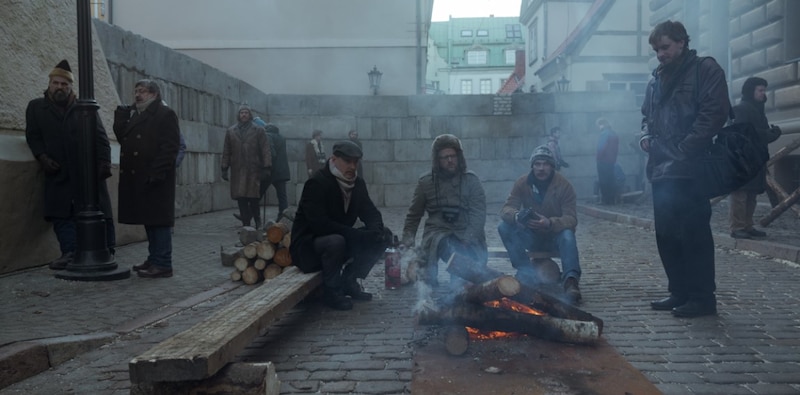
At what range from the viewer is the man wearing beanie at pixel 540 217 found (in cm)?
604

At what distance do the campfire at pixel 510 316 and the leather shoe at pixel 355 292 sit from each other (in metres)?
1.43

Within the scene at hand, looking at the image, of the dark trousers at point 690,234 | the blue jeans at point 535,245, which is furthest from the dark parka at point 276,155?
the dark trousers at point 690,234

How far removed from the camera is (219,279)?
6.60 meters

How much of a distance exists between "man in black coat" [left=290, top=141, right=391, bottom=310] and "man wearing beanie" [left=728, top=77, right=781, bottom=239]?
5.00m

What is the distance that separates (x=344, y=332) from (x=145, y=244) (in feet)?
15.8

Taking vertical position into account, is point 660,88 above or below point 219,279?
above

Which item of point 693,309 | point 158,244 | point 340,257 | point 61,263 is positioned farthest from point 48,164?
point 693,309

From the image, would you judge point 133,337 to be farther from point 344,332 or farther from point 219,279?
point 219,279

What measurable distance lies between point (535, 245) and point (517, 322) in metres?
2.16

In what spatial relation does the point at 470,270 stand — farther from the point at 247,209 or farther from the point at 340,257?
the point at 247,209

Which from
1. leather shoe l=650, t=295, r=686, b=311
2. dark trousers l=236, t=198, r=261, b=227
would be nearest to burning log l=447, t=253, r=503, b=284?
leather shoe l=650, t=295, r=686, b=311

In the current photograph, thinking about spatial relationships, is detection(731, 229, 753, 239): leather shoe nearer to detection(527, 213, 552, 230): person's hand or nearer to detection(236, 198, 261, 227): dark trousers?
detection(527, 213, 552, 230): person's hand

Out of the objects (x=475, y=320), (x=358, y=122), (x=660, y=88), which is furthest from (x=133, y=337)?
(x=358, y=122)

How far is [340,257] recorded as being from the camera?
5.34 metres
